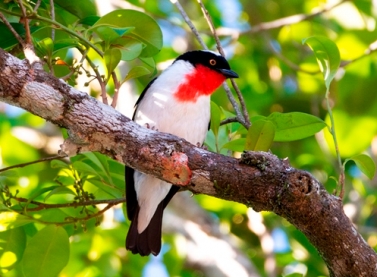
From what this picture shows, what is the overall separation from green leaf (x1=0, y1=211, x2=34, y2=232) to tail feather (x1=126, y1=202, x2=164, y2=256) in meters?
0.92

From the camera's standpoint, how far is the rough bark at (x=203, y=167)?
2.74m

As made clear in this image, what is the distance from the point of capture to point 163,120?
402cm

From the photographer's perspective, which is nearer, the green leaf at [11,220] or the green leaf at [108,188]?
the green leaf at [11,220]

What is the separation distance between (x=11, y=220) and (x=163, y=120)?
110 cm

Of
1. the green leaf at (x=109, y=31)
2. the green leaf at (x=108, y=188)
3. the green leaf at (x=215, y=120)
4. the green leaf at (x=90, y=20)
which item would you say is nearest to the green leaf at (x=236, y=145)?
the green leaf at (x=215, y=120)

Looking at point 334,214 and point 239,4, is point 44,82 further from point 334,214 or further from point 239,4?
point 239,4

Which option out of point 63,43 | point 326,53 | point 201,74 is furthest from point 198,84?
point 63,43

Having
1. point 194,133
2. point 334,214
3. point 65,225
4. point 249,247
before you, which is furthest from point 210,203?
point 334,214

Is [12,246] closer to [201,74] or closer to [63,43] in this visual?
[63,43]

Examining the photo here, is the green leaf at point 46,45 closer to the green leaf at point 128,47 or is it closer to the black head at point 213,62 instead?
the green leaf at point 128,47

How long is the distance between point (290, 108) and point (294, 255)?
134 centimetres

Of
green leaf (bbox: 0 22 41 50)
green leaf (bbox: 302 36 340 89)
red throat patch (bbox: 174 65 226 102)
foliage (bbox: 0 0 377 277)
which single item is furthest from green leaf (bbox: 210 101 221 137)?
green leaf (bbox: 0 22 41 50)

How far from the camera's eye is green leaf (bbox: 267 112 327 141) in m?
3.30

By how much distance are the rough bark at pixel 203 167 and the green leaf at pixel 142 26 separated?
2.39 ft
